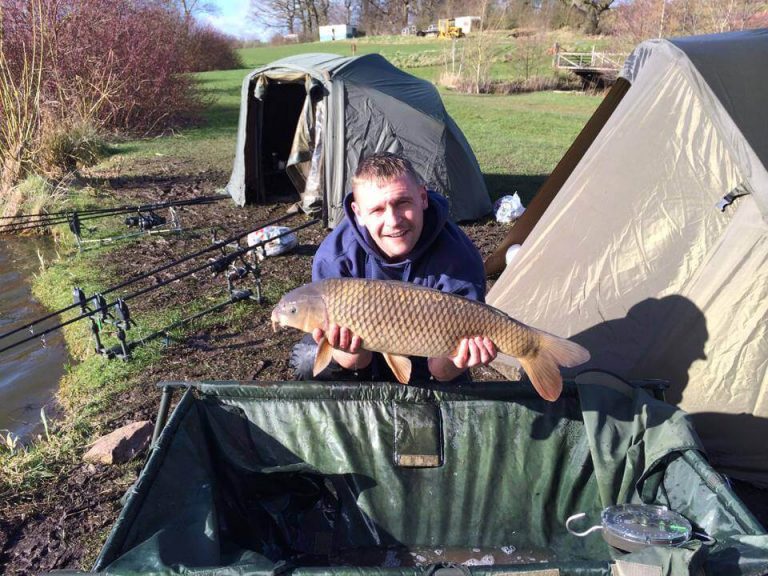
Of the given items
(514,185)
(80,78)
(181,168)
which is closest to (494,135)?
(514,185)

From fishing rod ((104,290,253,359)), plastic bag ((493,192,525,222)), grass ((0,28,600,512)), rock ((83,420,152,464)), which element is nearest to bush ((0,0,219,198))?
grass ((0,28,600,512))

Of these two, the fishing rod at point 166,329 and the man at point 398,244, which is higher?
the man at point 398,244

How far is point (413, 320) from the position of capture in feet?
4.88

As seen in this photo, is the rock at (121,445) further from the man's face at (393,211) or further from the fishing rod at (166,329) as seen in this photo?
the man's face at (393,211)

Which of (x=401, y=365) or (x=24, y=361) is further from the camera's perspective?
(x=24, y=361)

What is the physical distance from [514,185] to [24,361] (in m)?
5.06

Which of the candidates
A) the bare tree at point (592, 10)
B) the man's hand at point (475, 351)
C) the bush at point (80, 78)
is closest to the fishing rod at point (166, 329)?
the man's hand at point (475, 351)

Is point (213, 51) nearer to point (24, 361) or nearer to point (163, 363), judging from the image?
point (24, 361)

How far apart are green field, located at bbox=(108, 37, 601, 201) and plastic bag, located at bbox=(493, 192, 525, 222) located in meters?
0.69

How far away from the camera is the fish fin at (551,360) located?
1.53 m

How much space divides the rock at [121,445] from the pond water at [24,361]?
653 millimetres

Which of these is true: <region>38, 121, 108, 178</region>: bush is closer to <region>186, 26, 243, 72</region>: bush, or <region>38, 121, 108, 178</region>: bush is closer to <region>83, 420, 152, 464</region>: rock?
<region>83, 420, 152, 464</region>: rock

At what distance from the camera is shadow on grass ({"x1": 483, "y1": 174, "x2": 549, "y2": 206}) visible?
643cm

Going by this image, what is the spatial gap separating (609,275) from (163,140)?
399 inches
